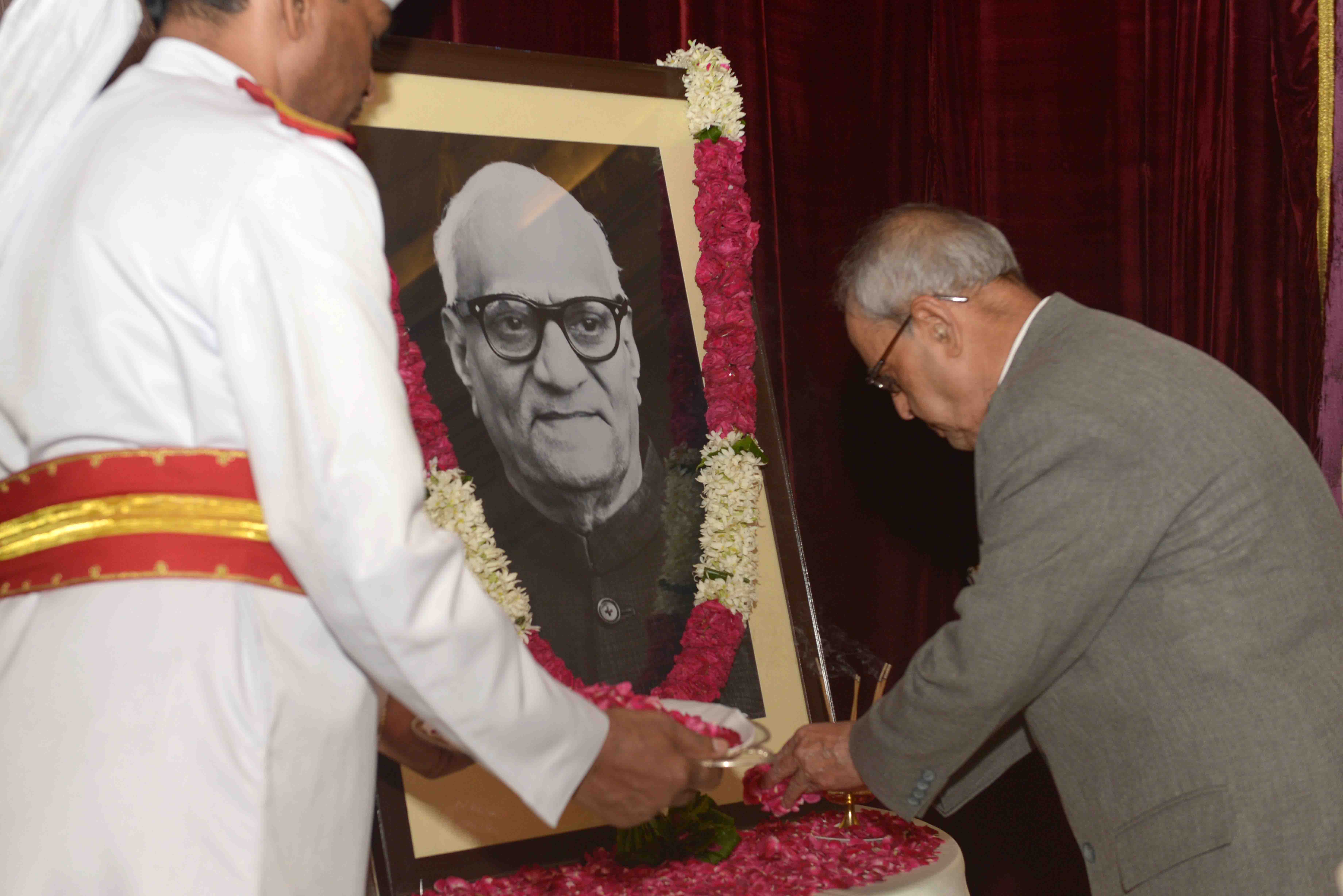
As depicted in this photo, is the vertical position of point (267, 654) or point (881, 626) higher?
point (267, 654)

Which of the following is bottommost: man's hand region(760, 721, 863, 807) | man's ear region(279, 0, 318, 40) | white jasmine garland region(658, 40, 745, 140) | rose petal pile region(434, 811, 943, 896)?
rose petal pile region(434, 811, 943, 896)

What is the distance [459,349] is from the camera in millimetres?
2572

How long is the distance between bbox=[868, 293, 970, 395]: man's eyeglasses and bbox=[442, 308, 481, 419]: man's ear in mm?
862

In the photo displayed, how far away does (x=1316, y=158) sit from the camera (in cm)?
389

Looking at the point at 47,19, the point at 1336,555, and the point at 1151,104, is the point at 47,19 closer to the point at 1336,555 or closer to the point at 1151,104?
the point at 1336,555

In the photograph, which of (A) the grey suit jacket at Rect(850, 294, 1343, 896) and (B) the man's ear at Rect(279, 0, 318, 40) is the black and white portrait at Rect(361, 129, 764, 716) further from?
(B) the man's ear at Rect(279, 0, 318, 40)

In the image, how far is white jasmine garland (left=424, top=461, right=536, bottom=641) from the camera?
2463 millimetres

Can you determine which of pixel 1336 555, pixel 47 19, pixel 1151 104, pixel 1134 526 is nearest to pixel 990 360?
pixel 1134 526

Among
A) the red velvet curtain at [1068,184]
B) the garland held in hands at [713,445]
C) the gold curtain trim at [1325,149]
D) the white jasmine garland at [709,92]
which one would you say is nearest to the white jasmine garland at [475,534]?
the garland held in hands at [713,445]

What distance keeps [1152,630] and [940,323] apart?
73 centimetres

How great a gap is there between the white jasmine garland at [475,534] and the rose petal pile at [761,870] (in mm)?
492

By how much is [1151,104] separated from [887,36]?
91 cm

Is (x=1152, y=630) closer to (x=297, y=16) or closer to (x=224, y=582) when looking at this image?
(x=224, y=582)

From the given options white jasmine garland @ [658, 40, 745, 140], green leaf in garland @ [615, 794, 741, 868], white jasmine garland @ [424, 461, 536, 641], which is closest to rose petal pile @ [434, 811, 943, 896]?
green leaf in garland @ [615, 794, 741, 868]
